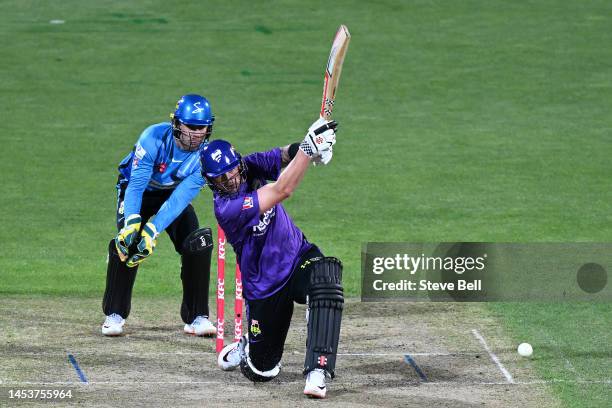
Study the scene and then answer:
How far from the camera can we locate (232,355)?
10695 millimetres

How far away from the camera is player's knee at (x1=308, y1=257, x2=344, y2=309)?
9781 millimetres

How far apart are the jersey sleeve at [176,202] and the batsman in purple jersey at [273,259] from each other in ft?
4.64

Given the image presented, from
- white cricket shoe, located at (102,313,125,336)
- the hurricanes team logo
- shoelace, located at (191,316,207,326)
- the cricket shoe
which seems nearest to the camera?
the hurricanes team logo

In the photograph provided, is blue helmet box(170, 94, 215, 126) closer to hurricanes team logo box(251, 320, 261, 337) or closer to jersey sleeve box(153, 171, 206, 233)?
jersey sleeve box(153, 171, 206, 233)

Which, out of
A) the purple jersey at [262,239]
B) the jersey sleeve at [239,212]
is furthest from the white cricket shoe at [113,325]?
the jersey sleeve at [239,212]

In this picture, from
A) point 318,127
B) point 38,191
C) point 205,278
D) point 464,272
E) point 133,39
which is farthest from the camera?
point 133,39

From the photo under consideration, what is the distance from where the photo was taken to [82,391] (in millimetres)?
10156

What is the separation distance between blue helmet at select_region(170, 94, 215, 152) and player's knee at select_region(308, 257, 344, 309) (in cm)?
212

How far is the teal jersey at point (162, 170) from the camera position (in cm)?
1159

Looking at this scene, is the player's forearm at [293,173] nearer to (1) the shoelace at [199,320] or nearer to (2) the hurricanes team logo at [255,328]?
(2) the hurricanes team logo at [255,328]

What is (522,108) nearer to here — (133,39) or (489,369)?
(133,39)

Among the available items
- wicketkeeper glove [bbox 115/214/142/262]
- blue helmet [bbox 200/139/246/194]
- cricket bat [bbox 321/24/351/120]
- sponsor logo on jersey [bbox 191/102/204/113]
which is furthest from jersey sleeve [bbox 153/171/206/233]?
cricket bat [bbox 321/24/351/120]

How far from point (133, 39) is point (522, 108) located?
28.7ft

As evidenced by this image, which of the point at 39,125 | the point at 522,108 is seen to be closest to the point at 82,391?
the point at 39,125
